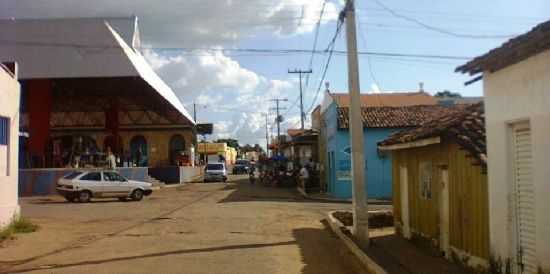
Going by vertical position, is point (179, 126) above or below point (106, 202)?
above

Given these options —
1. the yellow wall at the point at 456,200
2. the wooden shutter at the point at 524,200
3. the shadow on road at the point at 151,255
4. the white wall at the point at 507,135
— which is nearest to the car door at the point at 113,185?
the shadow on road at the point at 151,255

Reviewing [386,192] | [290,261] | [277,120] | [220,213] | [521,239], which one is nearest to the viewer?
[521,239]

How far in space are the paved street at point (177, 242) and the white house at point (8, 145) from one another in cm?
98

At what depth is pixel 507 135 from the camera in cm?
962

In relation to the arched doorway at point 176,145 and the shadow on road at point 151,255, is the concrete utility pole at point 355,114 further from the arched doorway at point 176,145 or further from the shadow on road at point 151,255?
the arched doorway at point 176,145

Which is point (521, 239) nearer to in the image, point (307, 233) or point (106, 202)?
point (307, 233)

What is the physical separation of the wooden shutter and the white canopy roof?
2937cm

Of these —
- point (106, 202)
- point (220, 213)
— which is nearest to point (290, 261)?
point (220, 213)

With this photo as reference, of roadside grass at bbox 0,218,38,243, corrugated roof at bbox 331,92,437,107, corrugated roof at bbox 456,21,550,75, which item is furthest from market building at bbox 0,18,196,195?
corrugated roof at bbox 456,21,550,75

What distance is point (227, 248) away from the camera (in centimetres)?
1497

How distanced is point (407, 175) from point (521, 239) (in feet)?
27.2

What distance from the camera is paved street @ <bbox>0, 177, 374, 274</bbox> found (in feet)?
40.4

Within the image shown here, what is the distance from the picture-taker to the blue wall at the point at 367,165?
3488cm

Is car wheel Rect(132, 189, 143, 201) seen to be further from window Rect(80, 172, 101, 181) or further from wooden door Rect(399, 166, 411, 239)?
wooden door Rect(399, 166, 411, 239)
